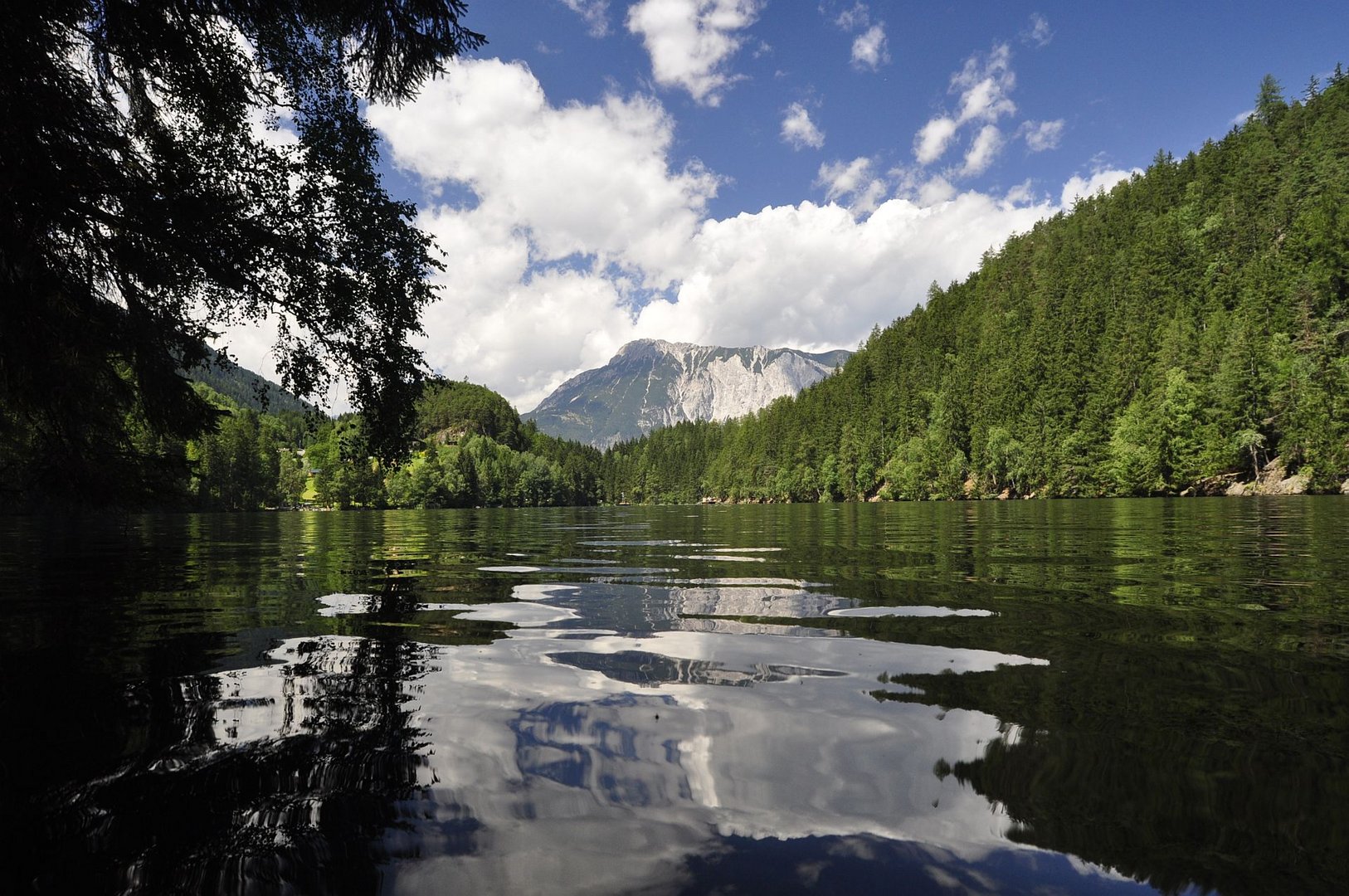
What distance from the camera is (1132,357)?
90062 mm

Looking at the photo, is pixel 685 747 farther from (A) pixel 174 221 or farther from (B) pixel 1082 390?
(B) pixel 1082 390

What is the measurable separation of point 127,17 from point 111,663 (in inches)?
280

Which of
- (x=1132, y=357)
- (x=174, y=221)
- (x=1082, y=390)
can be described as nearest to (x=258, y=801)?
(x=174, y=221)

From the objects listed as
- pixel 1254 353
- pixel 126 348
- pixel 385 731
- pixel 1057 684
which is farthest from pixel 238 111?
pixel 1254 353

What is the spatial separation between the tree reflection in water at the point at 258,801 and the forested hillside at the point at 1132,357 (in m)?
77.5

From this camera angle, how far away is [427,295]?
1207cm

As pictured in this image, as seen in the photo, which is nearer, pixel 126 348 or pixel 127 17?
pixel 127 17

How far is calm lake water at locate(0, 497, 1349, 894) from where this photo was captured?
2.13 meters

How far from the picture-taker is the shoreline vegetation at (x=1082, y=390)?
63156mm

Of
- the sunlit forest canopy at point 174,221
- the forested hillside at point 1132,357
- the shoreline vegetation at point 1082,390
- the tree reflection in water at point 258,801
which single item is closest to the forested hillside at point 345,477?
the shoreline vegetation at point 1082,390

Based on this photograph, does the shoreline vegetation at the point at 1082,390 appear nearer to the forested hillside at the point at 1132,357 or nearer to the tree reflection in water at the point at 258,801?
the forested hillside at the point at 1132,357

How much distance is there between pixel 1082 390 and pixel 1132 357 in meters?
7.46

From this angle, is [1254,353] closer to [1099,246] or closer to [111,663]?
[1099,246]

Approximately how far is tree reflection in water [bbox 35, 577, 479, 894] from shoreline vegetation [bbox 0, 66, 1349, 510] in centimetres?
726
